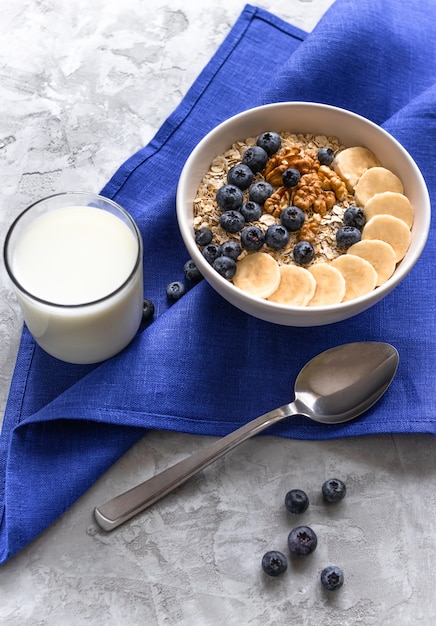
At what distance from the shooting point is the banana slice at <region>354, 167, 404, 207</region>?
5.03 ft

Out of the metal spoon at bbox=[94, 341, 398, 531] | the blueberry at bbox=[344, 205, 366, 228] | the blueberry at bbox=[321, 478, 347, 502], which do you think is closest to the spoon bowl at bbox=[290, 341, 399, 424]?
the metal spoon at bbox=[94, 341, 398, 531]

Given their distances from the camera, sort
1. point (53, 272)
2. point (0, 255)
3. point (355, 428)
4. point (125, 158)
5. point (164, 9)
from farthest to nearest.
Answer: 1. point (164, 9)
2. point (125, 158)
3. point (0, 255)
4. point (355, 428)
5. point (53, 272)

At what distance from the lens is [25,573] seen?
142 centimetres

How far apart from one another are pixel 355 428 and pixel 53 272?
2.10ft

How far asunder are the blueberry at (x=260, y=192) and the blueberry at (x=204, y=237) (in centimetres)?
11

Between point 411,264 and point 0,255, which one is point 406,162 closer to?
point 411,264

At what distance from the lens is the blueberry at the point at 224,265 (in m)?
1.44

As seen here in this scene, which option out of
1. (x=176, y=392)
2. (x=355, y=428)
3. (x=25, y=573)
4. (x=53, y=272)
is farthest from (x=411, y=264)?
(x=25, y=573)

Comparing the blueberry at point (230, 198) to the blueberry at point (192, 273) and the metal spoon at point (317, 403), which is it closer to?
the blueberry at point (192, 273)

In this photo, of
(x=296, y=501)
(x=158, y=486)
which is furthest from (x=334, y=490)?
(x=158, y=486)

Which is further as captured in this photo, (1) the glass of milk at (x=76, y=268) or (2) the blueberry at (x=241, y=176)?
(2) the blueberry at (x=241, y=176)

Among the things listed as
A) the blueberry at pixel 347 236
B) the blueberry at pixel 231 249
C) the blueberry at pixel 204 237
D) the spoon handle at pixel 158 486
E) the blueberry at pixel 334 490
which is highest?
the blueberry at pixel 347 236

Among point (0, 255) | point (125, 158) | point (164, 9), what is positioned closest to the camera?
point (0, 255)

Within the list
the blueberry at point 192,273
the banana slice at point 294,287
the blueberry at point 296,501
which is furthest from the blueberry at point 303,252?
the blueberry at point 296,501
